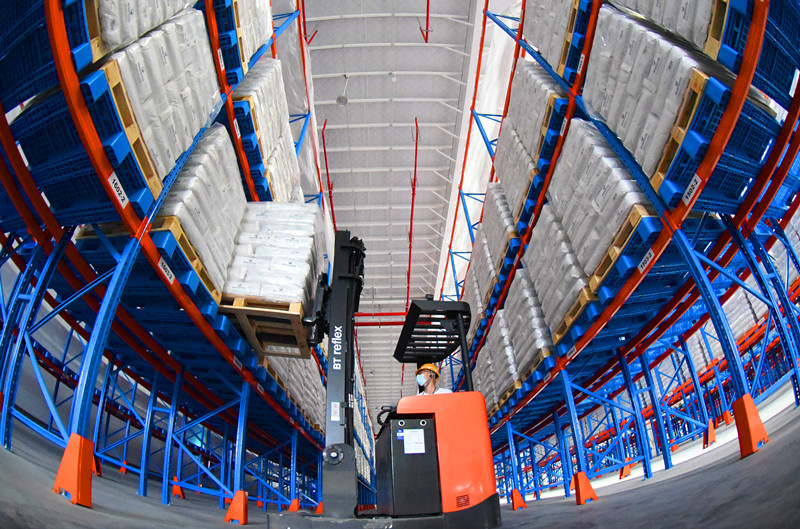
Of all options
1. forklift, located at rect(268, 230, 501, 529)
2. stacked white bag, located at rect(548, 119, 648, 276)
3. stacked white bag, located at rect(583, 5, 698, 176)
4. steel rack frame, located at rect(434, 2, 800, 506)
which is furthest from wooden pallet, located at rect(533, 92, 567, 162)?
forklift, located at rect(268, 230, 501, 529)

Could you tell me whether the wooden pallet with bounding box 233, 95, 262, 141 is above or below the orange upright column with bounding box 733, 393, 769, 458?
above

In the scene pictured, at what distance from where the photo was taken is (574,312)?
19.5 ft

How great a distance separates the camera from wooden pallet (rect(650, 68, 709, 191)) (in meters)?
3.54

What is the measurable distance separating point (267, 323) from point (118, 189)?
2.55m

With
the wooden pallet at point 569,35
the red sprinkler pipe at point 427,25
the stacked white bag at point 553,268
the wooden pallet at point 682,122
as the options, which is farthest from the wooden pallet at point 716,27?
the red sprinkler pipe at point 427,25

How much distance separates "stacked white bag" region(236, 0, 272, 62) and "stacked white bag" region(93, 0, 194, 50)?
5.18 ft

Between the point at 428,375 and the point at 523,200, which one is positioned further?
the point at 523,200

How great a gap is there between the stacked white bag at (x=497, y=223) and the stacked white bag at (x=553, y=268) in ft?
2.61

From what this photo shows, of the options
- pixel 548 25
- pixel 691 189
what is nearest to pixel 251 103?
pixel 548 25

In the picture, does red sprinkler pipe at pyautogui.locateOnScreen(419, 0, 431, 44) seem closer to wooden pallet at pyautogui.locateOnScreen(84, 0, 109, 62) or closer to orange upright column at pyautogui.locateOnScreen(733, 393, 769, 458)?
wooden pallet at pyautogui.locateOnScreen(84, 0, 109, 62)

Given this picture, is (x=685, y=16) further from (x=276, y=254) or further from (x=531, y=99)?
(x=276, y=254)

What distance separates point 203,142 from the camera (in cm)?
494

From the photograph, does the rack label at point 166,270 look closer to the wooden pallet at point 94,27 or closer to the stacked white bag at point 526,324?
the wooden pallet at point 94,27

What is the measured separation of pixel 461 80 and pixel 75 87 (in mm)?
11883
